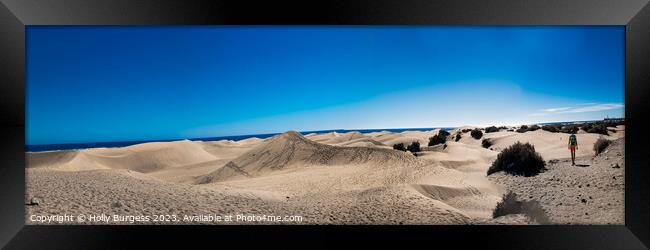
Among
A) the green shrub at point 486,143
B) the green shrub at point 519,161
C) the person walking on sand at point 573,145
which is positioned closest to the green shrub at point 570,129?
the person walking on sand at point 573,145

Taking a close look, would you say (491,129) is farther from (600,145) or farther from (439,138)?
(439,138)

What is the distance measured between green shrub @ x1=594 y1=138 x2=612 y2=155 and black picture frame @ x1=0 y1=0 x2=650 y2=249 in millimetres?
822

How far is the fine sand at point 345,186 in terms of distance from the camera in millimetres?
4941

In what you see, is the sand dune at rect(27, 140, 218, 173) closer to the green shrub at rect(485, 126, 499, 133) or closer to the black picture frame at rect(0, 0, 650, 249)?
the black picture frame at rect(0, 0, 650, 249)

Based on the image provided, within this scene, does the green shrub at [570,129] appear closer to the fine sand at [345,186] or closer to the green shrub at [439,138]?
the fine sand at [345,186]

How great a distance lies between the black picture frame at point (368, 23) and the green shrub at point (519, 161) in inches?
56.8

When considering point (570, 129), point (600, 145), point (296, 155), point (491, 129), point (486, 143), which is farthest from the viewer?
point (296, 155)

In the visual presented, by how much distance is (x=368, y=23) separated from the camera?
4.36m

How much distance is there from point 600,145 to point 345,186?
4.01 metres

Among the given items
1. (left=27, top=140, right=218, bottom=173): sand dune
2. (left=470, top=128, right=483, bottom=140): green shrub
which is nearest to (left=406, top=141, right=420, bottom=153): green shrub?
(left=470, top=128, right=483, bottom=140): green shrub

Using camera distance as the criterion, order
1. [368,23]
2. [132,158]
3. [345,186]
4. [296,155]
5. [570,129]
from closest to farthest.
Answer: [368,23] → [570,129] → [345,186] → [132,158] → [296,155]

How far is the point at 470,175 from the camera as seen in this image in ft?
21.6

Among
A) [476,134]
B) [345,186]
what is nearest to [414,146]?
[476,134]

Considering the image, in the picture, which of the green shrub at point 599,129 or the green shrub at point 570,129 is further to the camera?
the green shrub at point 570,129
